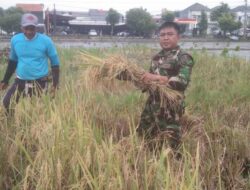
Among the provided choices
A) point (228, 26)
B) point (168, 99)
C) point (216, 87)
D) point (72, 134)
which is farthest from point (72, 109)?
point (228, 26)

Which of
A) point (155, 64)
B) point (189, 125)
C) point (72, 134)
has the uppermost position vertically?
point (155, 64)

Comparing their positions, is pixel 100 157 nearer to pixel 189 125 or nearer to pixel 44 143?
pixel 44 143

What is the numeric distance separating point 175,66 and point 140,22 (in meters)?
42.3

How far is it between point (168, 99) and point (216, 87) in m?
3.49

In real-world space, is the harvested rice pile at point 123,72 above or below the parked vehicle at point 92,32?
above

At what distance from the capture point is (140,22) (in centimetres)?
4497

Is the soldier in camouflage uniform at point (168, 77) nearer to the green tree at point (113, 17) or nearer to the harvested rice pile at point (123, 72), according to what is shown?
the harvested rice pile at point (123, 72)

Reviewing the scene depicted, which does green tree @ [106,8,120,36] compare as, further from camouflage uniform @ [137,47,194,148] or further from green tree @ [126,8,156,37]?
camouflage uniform @ [137,47,194,148]

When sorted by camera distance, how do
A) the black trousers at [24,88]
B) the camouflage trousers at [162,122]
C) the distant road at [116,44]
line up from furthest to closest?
1. the distant road at [116,44]
2. the black trousers at [24,88]
3. the camouflage trousers at [162,122]

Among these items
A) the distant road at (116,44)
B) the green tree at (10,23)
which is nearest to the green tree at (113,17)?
the green tree at (10,23)

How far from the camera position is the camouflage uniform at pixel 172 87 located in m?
3.26

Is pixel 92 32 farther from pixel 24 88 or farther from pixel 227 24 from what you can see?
pixel 24 88

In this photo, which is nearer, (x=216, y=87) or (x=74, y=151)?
(x=74, y=151)

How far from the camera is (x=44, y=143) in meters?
2.83
